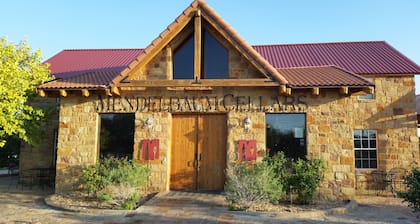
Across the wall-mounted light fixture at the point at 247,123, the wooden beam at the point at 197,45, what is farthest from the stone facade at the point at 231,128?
the wooden beam at the point at 197,45

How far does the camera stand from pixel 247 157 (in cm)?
1062

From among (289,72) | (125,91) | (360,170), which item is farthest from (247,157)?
(360,170)

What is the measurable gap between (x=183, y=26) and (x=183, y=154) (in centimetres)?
437

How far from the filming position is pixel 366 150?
14.0 meters

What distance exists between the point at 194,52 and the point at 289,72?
3648 millimetres

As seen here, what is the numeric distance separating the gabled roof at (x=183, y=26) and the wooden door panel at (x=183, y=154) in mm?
2456

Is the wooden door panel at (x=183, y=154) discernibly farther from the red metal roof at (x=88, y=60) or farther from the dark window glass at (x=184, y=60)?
the red metal roof at (x=88, y=60)

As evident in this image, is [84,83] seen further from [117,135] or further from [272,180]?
[272,180]

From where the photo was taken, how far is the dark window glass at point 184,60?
11.3 m

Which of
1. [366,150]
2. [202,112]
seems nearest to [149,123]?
[202,112]

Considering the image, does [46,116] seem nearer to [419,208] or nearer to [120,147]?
[120,147]

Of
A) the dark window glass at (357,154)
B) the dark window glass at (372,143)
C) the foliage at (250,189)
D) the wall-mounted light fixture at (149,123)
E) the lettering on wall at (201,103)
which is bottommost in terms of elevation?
the foliage at (250,189)

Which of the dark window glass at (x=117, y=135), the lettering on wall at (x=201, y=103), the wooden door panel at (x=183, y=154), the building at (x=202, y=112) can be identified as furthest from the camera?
the dark window glass at (x=117, y=135)

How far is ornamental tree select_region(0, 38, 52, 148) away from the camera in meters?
10.7
